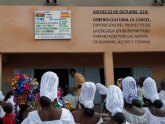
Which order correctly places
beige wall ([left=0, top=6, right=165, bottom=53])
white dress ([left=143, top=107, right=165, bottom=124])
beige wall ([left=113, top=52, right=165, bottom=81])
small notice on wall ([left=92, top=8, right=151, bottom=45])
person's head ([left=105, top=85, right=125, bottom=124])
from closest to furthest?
person's head ([left=105, top=85, right=125, bottom=124]) < white dress ([left=143, top=107, right=165, bottom=124]) < beige wall ([left=0, top=6, right=165, bottom=53]) < small notice on wall ([left=92, top=8, right=151, bottom=45]) < beige wall ([left=113, top=52, right=165, bottom=81])

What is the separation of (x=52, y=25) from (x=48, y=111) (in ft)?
27.7

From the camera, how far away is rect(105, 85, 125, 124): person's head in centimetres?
483

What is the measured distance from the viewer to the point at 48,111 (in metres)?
5.06

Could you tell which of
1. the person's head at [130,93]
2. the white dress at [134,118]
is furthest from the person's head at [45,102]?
the person's head at [130,93]

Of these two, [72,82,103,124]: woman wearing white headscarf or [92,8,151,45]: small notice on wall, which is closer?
[72,82,103,124]: woman wearing white headscarf

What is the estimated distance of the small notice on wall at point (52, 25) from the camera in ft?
43.5

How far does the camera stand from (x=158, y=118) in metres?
6.14

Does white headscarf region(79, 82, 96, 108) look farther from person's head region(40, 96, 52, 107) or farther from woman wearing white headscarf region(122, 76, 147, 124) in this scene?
person's head region(40, 96, 52, 107)

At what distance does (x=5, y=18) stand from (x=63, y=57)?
7.76 ft

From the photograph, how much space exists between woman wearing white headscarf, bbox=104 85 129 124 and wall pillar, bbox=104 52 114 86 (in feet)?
26.4

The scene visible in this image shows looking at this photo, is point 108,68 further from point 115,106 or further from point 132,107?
point 115,106

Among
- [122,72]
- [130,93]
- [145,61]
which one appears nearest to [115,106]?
[130,93]

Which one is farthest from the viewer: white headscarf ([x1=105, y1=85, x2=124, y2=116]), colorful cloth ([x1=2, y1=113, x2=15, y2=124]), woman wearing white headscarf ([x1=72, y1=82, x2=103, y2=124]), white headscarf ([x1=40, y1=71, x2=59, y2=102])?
colorful cloth ([x1=2, y1=113, x2=15, y2=124])

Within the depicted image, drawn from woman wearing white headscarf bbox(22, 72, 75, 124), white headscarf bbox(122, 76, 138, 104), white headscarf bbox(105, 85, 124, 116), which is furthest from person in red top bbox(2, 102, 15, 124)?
white headscarf bbox(105, 85, 124, 116)
